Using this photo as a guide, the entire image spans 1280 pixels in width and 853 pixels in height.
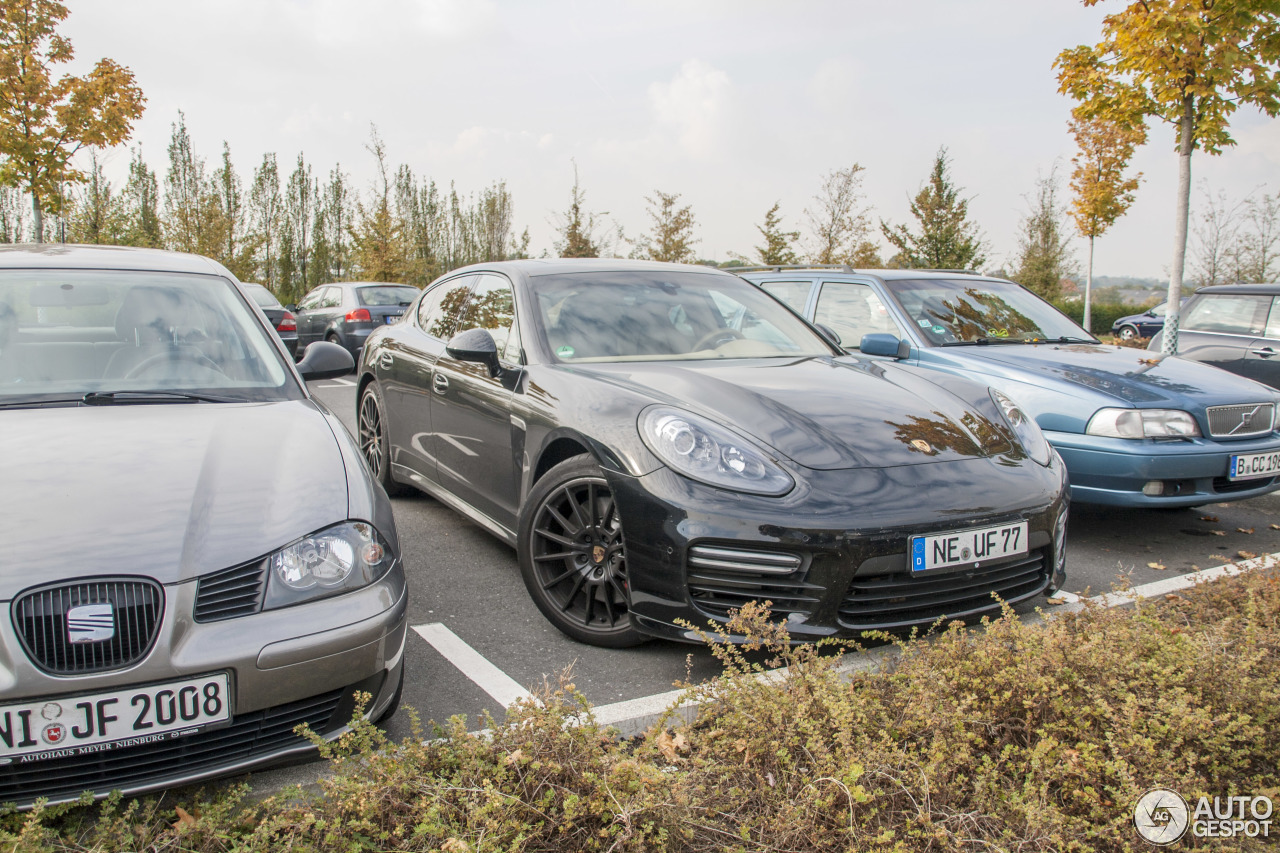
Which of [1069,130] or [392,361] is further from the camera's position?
[1069,130]

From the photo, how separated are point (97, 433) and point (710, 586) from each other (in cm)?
189

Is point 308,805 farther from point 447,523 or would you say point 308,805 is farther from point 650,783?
point 447,523

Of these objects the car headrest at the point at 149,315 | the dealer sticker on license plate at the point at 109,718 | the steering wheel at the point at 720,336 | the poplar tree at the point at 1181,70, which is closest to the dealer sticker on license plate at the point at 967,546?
the steering wheel at the point at 720,336

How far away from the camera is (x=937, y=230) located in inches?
1029

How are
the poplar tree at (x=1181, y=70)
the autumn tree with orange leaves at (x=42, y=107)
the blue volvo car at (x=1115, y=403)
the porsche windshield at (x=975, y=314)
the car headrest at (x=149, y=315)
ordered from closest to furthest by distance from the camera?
the car headrest at (x=149, y=315) < the blue volvo car at (x=1115, y=403) < the porsche windshield at (x=975, y=314) < the poplar tree at (x=1181, y=70) < the autumn tree with orange leaves at (x=42, y=107)

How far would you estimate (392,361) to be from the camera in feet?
16.7

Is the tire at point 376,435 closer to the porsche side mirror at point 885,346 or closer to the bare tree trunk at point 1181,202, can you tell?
the porsche side mirror at point 885,346

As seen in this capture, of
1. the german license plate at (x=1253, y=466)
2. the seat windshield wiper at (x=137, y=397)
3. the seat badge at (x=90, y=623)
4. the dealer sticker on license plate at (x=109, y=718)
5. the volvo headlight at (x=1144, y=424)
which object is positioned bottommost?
the dealer sticker on license plate at (x=109, y=718)

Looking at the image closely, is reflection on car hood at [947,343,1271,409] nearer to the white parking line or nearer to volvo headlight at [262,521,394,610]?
the white parking line

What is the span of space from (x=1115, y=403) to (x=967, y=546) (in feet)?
7.32

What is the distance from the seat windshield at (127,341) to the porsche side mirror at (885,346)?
9.66 ft

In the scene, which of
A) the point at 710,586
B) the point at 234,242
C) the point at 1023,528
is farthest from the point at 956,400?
the point at 234,242

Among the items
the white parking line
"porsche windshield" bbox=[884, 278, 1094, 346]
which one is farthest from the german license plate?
the white parking line

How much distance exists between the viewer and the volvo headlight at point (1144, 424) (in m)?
4.42
